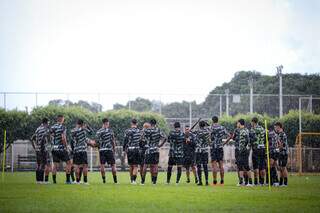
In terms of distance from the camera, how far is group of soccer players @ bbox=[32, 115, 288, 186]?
2809 cm

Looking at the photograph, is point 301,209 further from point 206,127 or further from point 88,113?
point 88,113

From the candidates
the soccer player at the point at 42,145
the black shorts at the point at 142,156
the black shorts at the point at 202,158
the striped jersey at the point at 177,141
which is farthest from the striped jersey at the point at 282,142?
the soccer player at the point at 42,145

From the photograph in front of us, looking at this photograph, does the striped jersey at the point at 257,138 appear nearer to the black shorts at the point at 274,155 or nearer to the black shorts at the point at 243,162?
the black shorts at the point at 243,162

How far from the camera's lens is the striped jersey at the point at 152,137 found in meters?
29.0

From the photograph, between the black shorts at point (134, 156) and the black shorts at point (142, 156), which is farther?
the black shorts at point (142, 156)

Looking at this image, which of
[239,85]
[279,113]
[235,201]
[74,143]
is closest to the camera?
[235,201]

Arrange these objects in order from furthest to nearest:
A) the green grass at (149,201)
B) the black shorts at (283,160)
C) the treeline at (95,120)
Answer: the treeline at (95,120) < the black shorts at (283,160) < the green grass at (149,201)

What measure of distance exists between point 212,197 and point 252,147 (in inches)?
313

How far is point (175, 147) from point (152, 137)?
108 cm

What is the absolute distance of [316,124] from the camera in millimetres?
60688

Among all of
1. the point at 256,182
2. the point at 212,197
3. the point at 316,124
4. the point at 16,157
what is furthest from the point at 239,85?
the point at 212,197

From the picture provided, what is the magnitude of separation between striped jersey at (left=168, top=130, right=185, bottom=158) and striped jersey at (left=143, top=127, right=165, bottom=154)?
0.44 m

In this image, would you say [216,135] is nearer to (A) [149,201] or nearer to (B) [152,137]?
(B) [152,137]

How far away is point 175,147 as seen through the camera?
2917cm
